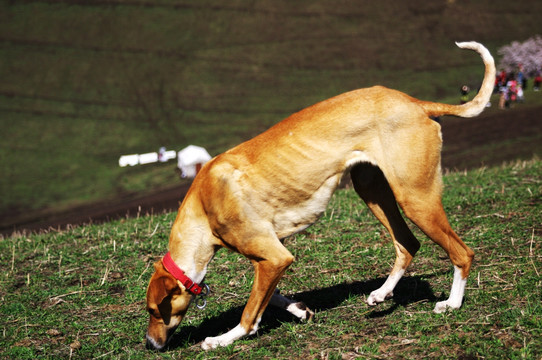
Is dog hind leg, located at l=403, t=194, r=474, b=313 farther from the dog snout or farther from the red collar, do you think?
the dog snout

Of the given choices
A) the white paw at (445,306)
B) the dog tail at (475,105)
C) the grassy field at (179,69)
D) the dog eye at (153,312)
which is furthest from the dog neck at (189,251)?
the grassy field at (179,69)

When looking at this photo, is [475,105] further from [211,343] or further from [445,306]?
[211,343]

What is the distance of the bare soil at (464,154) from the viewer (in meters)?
16.6

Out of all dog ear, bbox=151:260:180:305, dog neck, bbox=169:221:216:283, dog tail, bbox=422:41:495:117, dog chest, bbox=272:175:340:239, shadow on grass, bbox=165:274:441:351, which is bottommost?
shadow on grass, bbox=165:274:441:351

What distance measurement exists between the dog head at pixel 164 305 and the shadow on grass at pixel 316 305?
0.74ft

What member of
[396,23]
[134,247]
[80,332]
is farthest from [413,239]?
[396,23]

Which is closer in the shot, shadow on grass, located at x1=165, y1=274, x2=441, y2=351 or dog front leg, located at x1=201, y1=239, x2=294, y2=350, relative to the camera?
dog front leg, located at x1=201, y1=239, x2=294, y2=350

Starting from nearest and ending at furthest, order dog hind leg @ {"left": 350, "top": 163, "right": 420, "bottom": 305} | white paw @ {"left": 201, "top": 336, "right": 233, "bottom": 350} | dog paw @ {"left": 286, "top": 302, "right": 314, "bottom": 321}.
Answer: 1. white paw @ {"left": 201, "top": 336, "right": 233, "bottom": 350}
2. dog paw @ {"left": 286, "top": 302, "right": 314, "bottom": 321}
3. dog hind leg @ {"left": 350, "top": 163, "right": 420, "bottom": 305}

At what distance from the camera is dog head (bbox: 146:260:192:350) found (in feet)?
15.7

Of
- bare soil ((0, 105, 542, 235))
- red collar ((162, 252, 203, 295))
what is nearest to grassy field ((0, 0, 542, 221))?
bare soil ((0, 105, 542, 235))

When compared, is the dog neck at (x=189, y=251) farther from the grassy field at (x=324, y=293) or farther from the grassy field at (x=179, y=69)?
the grassy field at (x=179, y=69)

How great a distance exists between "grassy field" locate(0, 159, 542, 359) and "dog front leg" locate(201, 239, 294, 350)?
10cm

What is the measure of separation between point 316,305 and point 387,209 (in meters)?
1.17

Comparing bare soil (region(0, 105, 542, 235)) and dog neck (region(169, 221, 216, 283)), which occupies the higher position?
dog neck (region(169, 221, 216, 283))
